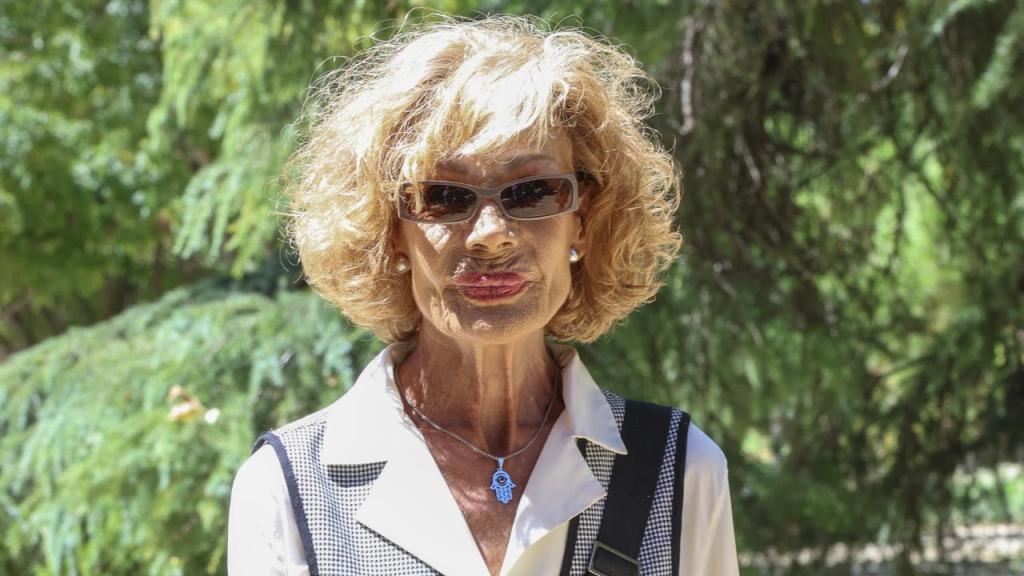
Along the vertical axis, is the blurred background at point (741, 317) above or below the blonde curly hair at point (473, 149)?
below

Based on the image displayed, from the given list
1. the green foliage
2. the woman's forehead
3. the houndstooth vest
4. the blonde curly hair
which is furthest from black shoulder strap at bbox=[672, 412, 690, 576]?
the green foliage

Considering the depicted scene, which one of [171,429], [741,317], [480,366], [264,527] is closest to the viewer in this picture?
A: [264,527]

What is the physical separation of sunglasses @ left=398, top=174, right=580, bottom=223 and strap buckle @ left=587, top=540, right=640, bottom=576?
0.48 metres

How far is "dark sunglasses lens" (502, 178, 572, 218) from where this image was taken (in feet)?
5.92

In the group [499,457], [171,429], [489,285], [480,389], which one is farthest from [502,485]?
[171,429]

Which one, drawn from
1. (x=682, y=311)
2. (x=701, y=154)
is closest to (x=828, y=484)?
(x=682, y=311)

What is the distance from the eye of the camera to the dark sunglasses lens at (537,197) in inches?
71.1

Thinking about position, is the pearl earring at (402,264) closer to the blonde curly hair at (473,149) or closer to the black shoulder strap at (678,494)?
the blonde curly hair at (473,149)

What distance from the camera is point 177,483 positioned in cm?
379

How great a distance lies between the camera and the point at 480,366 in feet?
6.36

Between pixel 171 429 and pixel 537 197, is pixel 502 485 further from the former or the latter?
pixel 171 429

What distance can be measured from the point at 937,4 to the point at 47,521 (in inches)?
129

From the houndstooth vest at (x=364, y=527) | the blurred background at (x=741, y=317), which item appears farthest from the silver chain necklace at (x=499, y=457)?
the blurred background at (x=741, y=317)

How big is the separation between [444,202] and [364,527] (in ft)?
1.52
